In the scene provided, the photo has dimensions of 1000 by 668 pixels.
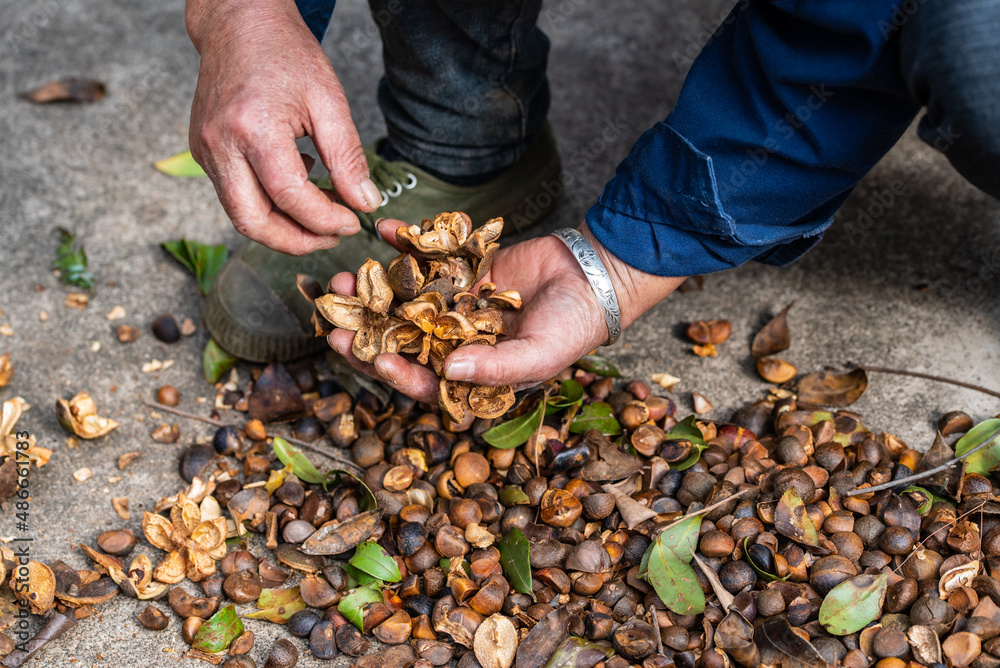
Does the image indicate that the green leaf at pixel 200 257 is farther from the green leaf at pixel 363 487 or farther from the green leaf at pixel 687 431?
the green leaf at pixel 687 431

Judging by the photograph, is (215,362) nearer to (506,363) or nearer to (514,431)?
(514,431)

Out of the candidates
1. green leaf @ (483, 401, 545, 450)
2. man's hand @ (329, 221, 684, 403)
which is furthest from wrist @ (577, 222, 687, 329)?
green leaf @ (483, 401, 545, 450)

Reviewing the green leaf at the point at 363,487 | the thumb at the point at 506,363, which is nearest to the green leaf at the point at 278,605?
the green leaf at the point at 363,487

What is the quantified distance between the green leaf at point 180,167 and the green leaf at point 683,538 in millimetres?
2020

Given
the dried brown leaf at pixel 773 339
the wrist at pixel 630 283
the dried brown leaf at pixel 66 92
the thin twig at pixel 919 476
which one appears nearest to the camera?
the thin twig at pixel 919 476

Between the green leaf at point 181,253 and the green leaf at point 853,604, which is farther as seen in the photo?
the green leaf at point 181,253

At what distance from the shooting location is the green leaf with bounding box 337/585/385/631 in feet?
5.16

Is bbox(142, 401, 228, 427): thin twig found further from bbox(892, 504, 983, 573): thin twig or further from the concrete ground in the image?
bbox(892, 504, 983, 573): thin twig

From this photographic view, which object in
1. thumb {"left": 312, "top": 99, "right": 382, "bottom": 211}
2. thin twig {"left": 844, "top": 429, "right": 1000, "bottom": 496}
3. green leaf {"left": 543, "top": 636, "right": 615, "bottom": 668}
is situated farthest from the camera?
thin twig {"left": 844, "top": 429, "right": 1000, "bottom": 496}

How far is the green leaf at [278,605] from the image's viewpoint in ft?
5.29

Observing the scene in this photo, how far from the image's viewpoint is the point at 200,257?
2.39 metres

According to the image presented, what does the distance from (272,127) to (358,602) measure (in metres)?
0.97

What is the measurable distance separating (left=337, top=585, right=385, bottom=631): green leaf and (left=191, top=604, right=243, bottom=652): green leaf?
21cm

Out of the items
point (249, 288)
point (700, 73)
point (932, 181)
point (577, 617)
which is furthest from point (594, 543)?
point (932, 181)
